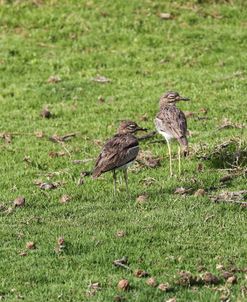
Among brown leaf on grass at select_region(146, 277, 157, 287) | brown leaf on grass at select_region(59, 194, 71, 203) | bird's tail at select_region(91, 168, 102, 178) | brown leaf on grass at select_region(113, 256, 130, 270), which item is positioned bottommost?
brown leaf on grass at select_region(59, 194, 71, 203)

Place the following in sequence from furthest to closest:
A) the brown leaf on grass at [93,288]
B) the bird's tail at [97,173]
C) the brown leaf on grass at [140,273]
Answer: the bird's tail at [97,173], the brown leaf on grass at [140,273], the brown leaf on grass at [93,288]

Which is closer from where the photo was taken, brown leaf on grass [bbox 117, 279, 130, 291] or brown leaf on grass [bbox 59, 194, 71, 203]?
brown leaf on grass [bbox 117, 279, 130, 291]

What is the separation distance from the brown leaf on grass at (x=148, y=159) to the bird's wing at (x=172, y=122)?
61 centimetres

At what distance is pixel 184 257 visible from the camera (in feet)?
30.5

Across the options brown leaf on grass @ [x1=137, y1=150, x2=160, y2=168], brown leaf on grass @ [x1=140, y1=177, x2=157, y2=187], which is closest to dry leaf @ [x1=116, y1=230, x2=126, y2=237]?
brown leaf on grass @ [x1=140, y1=177, x2=157, y2=187]

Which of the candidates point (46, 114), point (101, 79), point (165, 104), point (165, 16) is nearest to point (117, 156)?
point (165, 104)

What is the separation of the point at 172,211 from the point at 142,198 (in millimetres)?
666

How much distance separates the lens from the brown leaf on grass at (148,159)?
13.1 metres

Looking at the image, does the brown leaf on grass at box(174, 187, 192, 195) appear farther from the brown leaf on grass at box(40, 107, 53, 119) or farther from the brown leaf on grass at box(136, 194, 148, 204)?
the brown leaf on grass at box(40, 107, 53, 119)

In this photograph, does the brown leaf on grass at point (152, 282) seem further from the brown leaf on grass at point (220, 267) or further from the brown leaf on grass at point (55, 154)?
the brown leaf on grass at point (55, 154)

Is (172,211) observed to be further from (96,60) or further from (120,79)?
(96,60)

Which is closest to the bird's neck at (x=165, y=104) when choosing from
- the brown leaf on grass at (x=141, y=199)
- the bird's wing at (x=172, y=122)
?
the bird's wing at (x=172, y=122)

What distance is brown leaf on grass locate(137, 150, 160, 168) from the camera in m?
13.1

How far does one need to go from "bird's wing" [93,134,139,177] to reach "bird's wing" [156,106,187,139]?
1006mm
